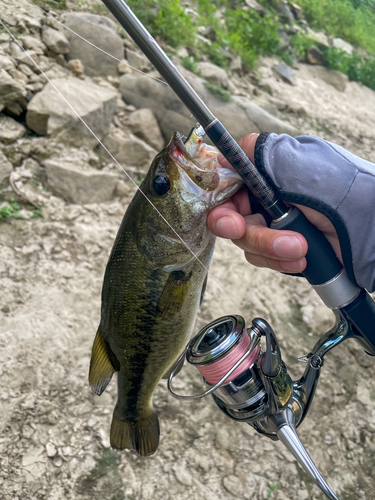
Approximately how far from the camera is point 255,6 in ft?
27.8

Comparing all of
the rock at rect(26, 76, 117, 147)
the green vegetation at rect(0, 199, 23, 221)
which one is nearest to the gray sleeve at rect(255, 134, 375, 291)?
the green vegetation at rect(0, 199, 23, 221)

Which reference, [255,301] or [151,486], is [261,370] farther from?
[255,301]

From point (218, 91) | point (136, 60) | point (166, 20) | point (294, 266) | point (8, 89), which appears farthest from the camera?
point (166, 20)

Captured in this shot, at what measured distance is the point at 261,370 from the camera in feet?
4.68

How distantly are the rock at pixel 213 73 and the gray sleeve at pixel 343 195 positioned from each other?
486 cm

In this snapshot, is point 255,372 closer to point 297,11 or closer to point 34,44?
point 34,44

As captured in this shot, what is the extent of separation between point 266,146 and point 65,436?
2.05m

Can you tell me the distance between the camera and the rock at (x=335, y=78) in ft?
27.8

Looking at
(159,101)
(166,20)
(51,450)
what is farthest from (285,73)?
(51,450)

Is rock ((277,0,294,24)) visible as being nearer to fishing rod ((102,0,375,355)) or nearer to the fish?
the fish

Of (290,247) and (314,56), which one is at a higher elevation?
(290,247)

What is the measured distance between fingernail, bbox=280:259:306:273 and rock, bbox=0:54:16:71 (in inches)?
137

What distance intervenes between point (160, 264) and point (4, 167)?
2531mm

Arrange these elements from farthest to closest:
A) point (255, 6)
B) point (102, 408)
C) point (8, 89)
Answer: point (255, 6), point (8, 89), point (102, 408)
